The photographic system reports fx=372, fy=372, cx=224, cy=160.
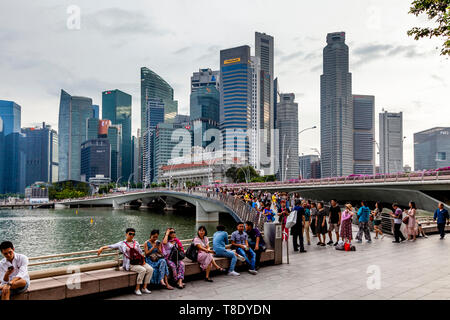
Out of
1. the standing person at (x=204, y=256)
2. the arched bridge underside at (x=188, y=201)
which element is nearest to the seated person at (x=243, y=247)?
the standing person at (x=204, y=256)

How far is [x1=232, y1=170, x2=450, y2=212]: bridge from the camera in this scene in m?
36.8

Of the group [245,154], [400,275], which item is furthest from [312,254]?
[245,154]

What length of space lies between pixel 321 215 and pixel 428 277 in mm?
5409

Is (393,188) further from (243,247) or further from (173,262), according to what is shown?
(173,262)

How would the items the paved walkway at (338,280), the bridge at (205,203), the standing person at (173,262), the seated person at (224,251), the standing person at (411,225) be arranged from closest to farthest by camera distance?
the paved walkway at (338,280) → the standing person at (173,262) → the seated person at (224,251) → the standing person at (411,225) → the bridge at (205,203)

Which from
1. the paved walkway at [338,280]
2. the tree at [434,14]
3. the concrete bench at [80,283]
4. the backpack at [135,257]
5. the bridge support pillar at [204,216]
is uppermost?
the tree at [434,14]

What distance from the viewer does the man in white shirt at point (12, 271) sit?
6059 millimetres

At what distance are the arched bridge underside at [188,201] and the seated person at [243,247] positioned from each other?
19.2 metres

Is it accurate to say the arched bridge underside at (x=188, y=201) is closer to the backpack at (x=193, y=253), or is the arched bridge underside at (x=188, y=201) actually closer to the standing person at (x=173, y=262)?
the backpack at (x=193, y=253)

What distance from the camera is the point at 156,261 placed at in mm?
8125

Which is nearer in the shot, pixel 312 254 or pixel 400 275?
pixel 400 275

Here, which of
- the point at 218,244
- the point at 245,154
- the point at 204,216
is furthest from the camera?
the point at 245,154
